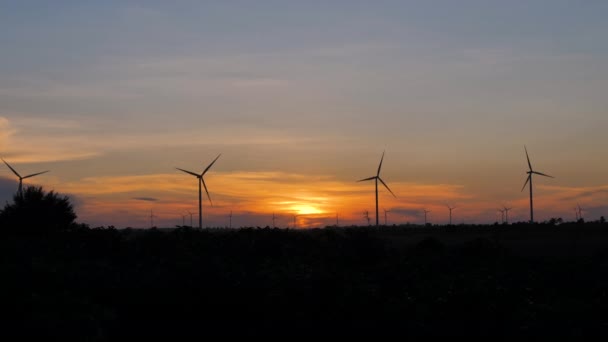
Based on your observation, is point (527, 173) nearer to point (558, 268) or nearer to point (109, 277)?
point (558, 268)

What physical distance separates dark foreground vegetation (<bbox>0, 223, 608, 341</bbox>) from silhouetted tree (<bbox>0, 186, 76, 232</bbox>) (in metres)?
8.77

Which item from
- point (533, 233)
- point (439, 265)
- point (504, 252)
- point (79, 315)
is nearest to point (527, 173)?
point (533, 233)

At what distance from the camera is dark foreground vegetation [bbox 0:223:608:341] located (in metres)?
39.2

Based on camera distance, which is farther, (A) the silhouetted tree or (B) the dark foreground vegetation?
(A) the silhouetted tree

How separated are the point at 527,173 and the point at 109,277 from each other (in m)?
80.6

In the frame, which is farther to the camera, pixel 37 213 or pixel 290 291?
pixel 37 213

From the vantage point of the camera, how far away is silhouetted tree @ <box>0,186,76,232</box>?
75.1m

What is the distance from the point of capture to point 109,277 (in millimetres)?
50281

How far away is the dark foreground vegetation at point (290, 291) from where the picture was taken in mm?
39219

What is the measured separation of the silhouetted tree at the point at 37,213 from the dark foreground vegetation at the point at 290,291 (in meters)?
8.77

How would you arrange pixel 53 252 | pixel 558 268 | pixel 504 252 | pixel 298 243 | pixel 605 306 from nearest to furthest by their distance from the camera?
pixel 605 306, pixel 558 268, pixel 53 252, pixel 504 252, pixel 298 243

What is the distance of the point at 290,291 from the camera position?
45.9m

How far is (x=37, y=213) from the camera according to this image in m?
76.0

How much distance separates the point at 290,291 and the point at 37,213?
38678mm
